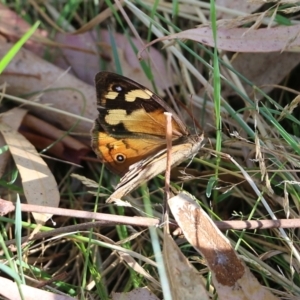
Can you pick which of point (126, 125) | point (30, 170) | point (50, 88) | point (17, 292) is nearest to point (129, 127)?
point (126, 125)

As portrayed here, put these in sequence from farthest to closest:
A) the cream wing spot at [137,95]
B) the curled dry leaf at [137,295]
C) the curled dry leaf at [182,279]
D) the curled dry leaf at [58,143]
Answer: the curled dry leaf at [58,143]
the cream wing spot at [137,95]
the curled dry leaf at [137,295]
the curled dry leaf at [182,279]

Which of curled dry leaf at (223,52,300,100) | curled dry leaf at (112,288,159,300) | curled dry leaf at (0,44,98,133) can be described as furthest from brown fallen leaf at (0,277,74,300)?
curled dry leaf at (223,52,300,100)

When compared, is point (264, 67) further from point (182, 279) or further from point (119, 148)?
point (182, 279)

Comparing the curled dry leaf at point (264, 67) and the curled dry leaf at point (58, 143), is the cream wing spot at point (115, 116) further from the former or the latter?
the curled dry leaf at point (264, 67)

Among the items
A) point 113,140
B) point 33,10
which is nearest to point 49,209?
point 113,140

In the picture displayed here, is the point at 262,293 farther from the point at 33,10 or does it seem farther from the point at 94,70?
the point at 33,10

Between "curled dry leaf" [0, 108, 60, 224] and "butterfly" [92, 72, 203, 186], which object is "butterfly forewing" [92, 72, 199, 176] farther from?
"curled dry leaf" [0, 108, 60, 224]

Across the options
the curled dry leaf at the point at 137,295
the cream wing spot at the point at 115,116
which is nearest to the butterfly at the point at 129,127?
the cream wing spot at the point at 115,116
